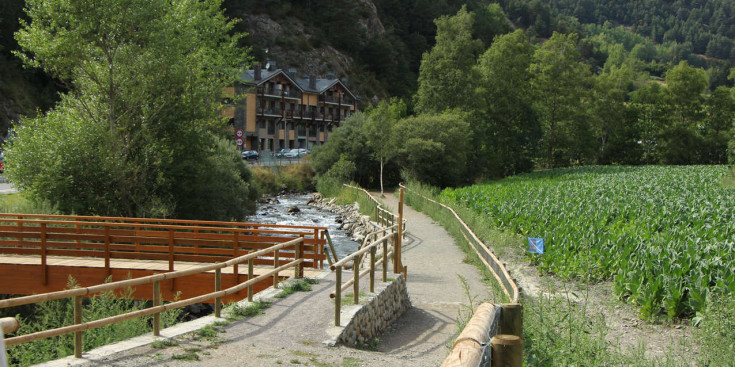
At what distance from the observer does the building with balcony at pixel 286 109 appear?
246ft

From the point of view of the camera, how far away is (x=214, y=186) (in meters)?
24.1

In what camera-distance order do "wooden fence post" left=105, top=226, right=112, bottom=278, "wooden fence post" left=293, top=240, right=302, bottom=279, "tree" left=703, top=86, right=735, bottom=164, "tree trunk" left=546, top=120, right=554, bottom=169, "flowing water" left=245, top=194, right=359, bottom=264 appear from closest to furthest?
"wooden fence post" left=293, top=240, right=302, bottom=279 → "wooden fence post" left=105, top=226, right=112, bottom=278 → "flowing water" left=245, top=194, right=359, bottom=264 → "tree trunk" left=546, top=120, right=554, bottom=169 → "tree" left=703, top=86, right=735, bottom=164

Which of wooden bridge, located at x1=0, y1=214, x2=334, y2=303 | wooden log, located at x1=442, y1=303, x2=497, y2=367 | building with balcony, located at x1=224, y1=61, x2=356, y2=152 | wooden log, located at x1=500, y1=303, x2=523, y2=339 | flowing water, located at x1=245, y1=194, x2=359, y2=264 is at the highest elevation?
building with balcony, located at x1=224, y1=61, x2=356, y2=152

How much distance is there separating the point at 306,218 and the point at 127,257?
21.4m

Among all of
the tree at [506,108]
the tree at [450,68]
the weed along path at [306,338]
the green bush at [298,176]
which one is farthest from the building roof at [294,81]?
the weed along path at [306,338]

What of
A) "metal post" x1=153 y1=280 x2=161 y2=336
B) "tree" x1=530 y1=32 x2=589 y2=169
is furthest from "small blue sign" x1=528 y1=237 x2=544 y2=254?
"tree" x1=530 y1=32 x2=589 y2=169

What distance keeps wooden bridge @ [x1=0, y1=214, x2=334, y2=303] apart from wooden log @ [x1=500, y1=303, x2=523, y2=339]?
9.14 meters

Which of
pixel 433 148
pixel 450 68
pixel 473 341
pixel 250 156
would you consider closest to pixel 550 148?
pixel 450 68

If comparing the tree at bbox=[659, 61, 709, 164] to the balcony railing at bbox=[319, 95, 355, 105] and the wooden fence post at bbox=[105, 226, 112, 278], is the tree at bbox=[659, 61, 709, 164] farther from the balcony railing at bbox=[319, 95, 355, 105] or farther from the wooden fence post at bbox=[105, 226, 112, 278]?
the wooden fence post at bbox=[105, 226, 112, 278]

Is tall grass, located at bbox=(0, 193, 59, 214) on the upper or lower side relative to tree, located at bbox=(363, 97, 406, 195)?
lower

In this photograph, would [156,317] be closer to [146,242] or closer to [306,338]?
[306,338]

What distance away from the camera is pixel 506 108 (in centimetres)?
5959

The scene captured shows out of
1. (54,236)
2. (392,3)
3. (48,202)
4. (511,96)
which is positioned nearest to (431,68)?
(511,96)

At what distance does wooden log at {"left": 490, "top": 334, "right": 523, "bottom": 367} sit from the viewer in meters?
3.06
